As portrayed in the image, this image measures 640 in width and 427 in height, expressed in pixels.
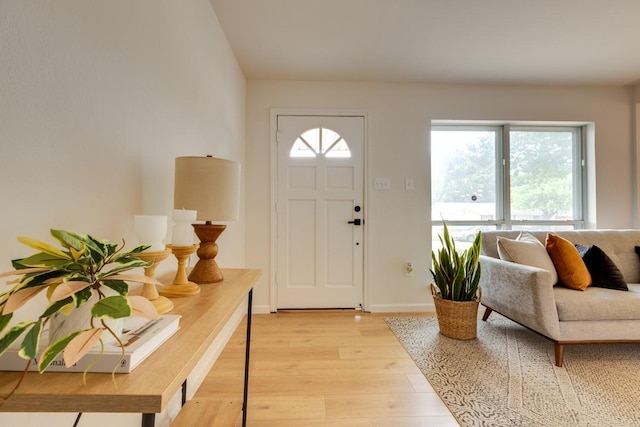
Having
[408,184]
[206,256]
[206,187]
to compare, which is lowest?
[206,256]

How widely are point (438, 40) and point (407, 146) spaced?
0.93 meters

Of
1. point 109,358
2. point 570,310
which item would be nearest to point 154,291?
point 109,358

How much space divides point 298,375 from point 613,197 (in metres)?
3.52

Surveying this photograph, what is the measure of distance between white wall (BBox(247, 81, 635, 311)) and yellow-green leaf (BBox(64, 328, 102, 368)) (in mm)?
2409

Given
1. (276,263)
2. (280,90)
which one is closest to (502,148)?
(280,90)

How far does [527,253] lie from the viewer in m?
2.05

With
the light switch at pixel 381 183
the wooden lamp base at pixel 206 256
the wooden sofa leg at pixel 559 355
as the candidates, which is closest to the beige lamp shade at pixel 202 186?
the wooden lamp base at pixel 206 256

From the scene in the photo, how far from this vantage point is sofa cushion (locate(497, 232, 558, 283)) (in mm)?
1997

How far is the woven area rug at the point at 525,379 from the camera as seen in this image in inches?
53.2

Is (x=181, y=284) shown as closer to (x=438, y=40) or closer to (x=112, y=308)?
(x=112, y=308)

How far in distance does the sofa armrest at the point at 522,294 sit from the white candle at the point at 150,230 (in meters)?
2.07

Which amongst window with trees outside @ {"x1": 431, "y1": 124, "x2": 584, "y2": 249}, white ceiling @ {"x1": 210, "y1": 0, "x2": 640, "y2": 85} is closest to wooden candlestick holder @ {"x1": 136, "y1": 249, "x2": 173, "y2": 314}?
white ceiling @ {"x1": 210, "y1": 0, "x2": 640, "y2": 85}

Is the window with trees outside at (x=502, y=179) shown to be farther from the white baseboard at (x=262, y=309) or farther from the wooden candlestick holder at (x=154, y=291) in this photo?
the wooden candlestick holder at (x=154, y=291)

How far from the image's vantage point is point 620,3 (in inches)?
71.1
